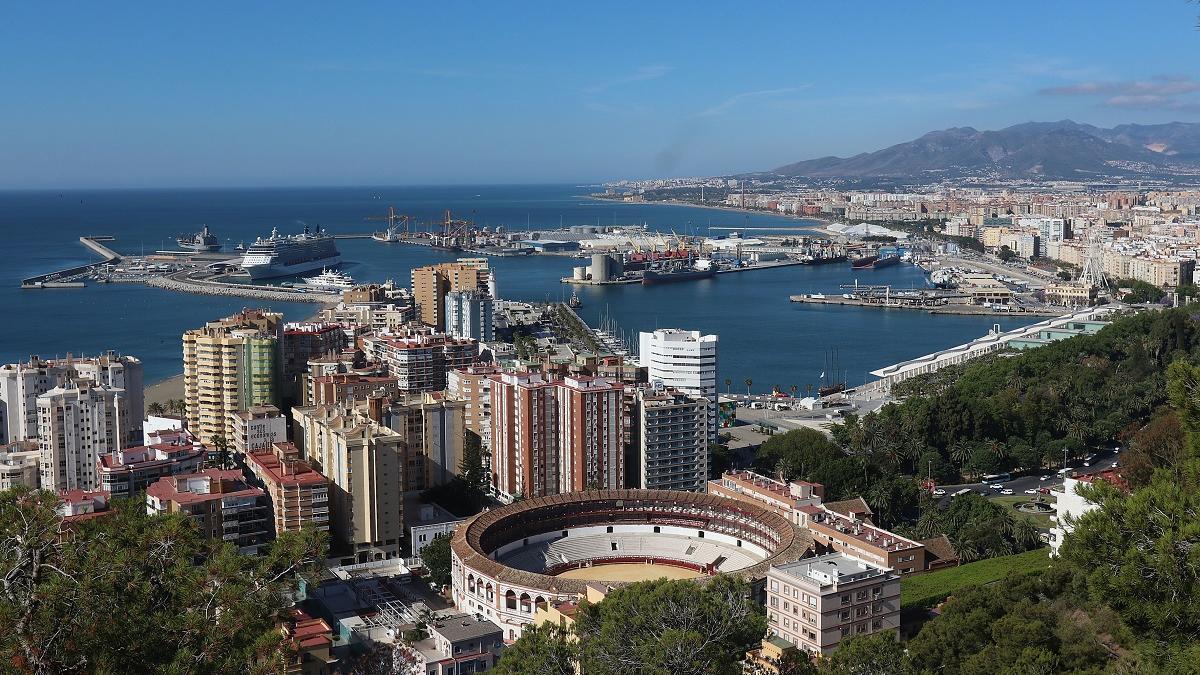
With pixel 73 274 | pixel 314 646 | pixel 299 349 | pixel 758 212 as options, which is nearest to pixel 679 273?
pixel 73 274

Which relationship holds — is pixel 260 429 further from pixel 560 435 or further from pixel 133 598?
pixel 133 598

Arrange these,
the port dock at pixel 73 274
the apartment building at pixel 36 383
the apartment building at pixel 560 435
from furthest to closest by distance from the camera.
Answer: the port dock at pixel 73 274, the apartment building at pixel 36 383, the apartment building at pixel 560 435

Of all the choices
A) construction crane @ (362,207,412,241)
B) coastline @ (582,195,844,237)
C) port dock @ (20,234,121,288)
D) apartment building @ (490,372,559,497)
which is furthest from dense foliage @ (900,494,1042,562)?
construction crane @ (362,207,412,241)

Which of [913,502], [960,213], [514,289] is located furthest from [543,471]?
[960,213]

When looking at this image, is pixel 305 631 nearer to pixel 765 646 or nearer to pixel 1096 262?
pixel 765 646

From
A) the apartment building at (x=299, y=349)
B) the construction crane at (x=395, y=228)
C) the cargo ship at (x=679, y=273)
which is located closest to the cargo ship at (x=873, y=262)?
the cargo ship at (x=679, y=273)

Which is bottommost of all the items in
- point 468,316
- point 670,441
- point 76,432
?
point 670,441

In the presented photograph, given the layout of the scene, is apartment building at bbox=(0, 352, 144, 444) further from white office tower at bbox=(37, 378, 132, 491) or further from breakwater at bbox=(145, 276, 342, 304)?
breakwater at bbox=(145, 276, 342, 304)

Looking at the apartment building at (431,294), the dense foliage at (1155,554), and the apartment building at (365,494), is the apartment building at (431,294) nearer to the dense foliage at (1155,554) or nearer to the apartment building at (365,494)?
the apartment building at (365,494)
